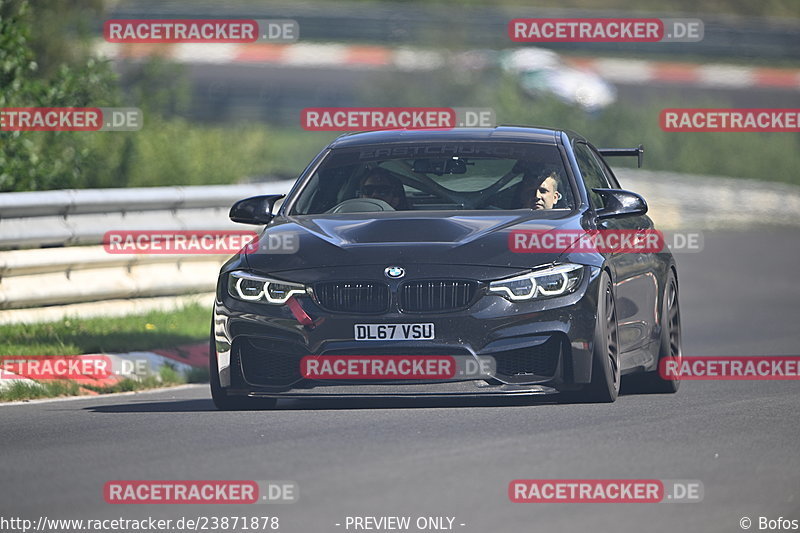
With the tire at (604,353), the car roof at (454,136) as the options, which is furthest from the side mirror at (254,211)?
the tire at (604,353)

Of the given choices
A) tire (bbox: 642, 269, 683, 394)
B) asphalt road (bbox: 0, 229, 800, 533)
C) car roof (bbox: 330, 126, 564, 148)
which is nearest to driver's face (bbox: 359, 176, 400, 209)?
car roof (bbox: 330, 126, 564, 148)

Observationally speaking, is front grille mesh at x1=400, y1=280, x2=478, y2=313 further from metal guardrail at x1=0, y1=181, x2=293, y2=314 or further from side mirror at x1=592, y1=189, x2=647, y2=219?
metal guardrail at x1=0, y1=181, x2=293, y2=314

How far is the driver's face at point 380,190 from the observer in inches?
400

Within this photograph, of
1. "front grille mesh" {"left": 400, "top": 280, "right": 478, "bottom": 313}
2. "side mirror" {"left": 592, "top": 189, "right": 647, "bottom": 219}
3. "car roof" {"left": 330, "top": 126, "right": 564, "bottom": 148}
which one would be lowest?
"front grille mesh" {"left": 400, "top": 280, "right": 478, "bottom": 313}

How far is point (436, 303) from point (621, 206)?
143 cm

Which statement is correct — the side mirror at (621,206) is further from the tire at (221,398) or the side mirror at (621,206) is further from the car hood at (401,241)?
the tire at (221,398)

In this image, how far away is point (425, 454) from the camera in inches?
292

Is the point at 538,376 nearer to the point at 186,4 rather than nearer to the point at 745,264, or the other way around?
the point at 745,264

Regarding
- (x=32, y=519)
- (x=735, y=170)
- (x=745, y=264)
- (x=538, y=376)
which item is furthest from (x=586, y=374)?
(x=735, y=170)

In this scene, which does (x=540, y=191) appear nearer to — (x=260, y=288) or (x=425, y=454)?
(x=260, y=288)

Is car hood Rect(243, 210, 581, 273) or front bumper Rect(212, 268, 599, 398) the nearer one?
front bumper Rect(212, 268, 599, 398)

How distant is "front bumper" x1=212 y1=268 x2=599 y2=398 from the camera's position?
8.70 meters

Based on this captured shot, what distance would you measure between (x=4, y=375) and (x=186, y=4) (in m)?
34.6

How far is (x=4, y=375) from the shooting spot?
11023 mm
